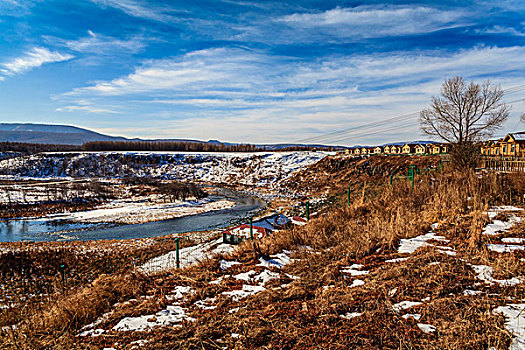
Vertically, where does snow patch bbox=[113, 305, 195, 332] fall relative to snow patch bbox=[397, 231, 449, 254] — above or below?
below

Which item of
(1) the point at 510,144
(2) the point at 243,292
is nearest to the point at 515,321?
(2) the point at 243,292

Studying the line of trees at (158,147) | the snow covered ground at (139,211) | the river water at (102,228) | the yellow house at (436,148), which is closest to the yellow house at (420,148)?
the yellow house at (436,148)

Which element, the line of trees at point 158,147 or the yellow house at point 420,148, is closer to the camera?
the yellow house at point 420,148

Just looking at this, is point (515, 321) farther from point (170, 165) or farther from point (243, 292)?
point (170, 165)

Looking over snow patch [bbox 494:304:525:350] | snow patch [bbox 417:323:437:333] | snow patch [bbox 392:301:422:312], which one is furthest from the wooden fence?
snow patch [bbox 417:323:437:333]

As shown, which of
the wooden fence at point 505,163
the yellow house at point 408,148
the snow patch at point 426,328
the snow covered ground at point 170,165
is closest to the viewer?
the snow patch at point 426,328

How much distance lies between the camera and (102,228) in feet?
90.6

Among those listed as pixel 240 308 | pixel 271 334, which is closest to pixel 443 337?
pixel 271 334

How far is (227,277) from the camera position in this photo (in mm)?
5652

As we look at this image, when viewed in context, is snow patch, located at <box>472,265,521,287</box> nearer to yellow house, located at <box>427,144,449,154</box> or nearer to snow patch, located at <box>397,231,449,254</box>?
snow patch, located at <box>397,231,449,254</box>

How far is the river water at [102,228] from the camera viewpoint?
24.5 metres

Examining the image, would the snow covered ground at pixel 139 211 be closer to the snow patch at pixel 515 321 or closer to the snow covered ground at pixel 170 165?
the snow covered ground at pixel 170 165

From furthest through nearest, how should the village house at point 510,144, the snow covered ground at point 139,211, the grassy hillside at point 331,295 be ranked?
the village house at point 510,144 < the snow covered ground at point 139,211 < the grassy hillside at point 331,295

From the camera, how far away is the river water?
24516 mm
